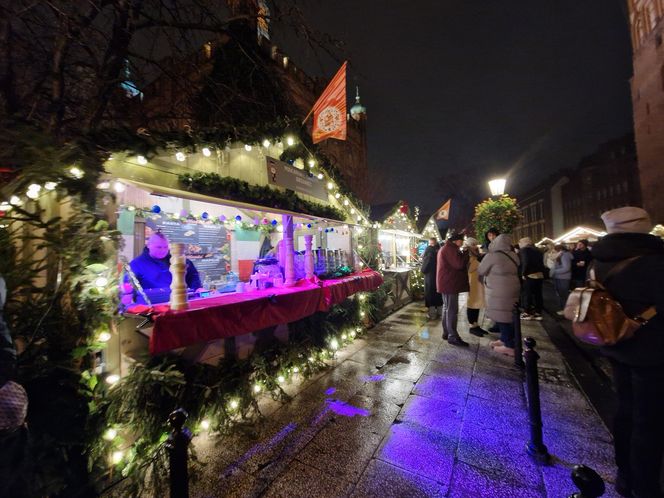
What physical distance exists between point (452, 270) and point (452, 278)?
0.52ft

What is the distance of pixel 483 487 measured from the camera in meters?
2.25

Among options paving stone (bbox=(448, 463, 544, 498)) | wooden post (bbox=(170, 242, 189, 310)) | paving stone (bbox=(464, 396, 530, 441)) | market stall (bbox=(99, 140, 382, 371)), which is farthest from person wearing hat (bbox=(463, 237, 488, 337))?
wooden post (bbox=(170, 242, 189, 310))

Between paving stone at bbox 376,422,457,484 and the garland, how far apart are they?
3.23m

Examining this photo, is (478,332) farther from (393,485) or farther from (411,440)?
(393,485)

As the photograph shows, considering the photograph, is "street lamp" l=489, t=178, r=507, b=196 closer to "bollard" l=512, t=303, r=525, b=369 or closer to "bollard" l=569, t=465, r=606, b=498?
"bollard" l=512, t=303, r=525, b=369

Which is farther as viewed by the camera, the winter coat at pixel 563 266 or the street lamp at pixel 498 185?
the street lamp at pixel 498 185

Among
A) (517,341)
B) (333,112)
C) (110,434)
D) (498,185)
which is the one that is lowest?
(517,341)

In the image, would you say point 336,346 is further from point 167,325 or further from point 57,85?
point 57,85

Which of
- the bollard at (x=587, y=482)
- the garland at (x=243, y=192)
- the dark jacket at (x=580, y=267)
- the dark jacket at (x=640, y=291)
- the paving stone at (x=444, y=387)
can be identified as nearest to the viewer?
the bollard at (x=587, y=482)

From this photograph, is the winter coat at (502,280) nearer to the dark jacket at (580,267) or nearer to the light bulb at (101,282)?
the light bulb at (101,282)

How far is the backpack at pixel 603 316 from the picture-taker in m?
1.89

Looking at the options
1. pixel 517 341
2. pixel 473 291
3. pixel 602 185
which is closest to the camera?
pixel 517 341

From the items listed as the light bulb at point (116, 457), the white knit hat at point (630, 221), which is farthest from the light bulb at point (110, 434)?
the white knit hat at point (630, 221)

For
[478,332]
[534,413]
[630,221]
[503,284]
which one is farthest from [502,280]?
[630,221]
